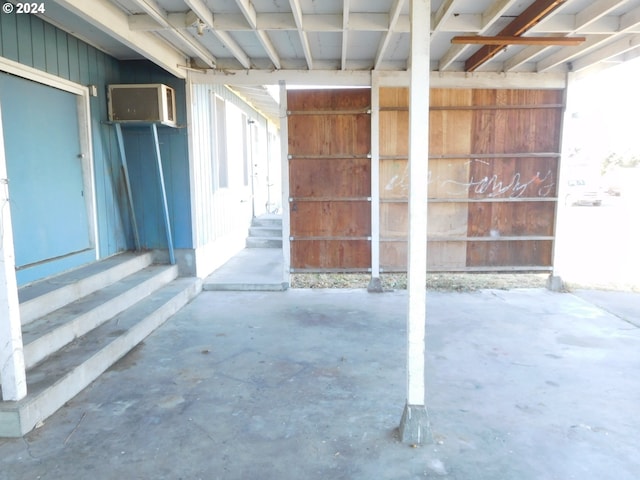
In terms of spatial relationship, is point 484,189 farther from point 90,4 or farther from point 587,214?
point 587,214

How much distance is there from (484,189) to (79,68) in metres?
4.95

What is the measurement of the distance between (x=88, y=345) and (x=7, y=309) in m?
1.10

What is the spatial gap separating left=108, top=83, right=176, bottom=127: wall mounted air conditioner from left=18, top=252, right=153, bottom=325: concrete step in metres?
1.62

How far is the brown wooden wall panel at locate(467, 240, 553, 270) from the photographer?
19.9 feet

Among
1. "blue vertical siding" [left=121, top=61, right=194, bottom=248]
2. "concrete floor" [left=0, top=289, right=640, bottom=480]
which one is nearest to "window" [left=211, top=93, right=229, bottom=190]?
"blue vertical siding" [left=121, top=61, right=194, bottom=248]

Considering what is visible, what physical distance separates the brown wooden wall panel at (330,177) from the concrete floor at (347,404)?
5.95ft

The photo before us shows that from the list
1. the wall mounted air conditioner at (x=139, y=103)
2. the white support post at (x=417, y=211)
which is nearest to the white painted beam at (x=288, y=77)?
the wall mounted air conditioner at (x=139, y=103)

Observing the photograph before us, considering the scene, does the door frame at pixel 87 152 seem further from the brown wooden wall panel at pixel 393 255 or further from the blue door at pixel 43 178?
the brown wooden wall panel at pixel 393 255

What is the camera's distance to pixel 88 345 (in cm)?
346

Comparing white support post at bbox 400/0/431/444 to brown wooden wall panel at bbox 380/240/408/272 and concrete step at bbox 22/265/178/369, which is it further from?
brown wooden wall panel at bbox 380/240/408/272

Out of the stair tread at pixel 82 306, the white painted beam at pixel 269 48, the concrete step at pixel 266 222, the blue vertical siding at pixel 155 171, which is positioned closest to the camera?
the stair tread at pixel 82 306

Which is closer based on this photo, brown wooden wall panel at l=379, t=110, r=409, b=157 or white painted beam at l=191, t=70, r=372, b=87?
white painted beam at l=191, t=70, r=372, b=87

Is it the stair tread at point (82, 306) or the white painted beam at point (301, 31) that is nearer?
the stair tread at point (82, 306)

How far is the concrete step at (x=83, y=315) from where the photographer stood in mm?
3156
